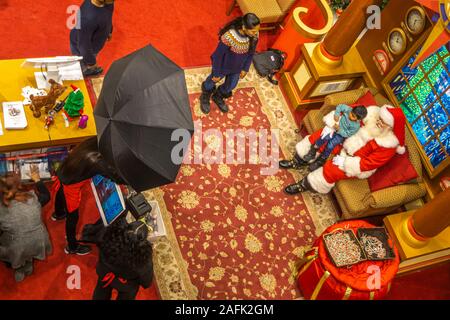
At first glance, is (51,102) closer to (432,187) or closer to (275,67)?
(275,67)

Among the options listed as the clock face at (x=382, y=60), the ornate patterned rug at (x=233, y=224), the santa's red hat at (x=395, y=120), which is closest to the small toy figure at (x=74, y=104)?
the ornate patterned rug at (x=233, y=224)

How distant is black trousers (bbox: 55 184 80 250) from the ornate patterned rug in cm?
79

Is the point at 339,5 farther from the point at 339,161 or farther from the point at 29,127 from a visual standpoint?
the point at 29,127

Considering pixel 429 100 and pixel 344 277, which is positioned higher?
pixel 429 100

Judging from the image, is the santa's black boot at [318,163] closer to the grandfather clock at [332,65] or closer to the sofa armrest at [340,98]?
the sofa armrest at [340,98]

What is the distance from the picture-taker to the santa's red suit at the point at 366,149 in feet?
17.7

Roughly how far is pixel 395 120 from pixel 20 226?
3502mm

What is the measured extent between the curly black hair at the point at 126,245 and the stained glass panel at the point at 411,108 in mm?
3408

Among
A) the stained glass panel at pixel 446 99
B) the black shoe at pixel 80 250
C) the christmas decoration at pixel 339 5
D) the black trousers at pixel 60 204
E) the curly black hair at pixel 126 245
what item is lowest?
the black shoe at pixel 80 250

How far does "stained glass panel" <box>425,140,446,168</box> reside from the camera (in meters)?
5.64

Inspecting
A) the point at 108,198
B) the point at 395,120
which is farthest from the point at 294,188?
the point at 108,198

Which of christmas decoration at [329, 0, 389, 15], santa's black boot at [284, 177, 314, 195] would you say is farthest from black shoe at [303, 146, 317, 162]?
christmas decoration at [329, 0, 389, 15]

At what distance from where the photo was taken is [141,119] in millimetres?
4070
